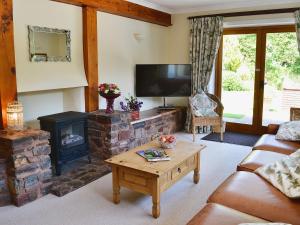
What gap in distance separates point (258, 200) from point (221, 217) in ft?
1.23

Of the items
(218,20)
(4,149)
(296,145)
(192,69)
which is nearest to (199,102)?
(192,69)

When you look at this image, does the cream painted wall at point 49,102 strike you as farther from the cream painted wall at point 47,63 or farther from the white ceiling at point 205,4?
the white ceiling at point 205,4

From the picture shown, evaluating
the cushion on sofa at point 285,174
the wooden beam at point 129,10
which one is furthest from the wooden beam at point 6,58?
the cushion on sofa at point 285,174

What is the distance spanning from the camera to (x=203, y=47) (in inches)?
219

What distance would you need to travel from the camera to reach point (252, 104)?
5.62 meters

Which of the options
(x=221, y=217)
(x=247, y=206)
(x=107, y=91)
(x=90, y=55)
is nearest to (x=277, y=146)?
(x=247, y=206)

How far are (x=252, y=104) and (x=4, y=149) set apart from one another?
4355 mm

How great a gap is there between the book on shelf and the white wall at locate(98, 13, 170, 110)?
1.74 metres

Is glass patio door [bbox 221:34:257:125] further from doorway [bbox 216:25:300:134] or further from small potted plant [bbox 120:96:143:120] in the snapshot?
small potted plant [bbox 120:96:143:120]

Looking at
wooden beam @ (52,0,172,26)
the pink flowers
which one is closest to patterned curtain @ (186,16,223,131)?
wooden beam @ (52,0,172,26)

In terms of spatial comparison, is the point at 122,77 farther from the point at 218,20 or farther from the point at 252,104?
the point at 252,104

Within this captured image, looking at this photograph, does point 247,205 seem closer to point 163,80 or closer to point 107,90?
point 107,90

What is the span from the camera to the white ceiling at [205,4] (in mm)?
4997

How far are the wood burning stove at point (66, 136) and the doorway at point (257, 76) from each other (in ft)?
10.3
